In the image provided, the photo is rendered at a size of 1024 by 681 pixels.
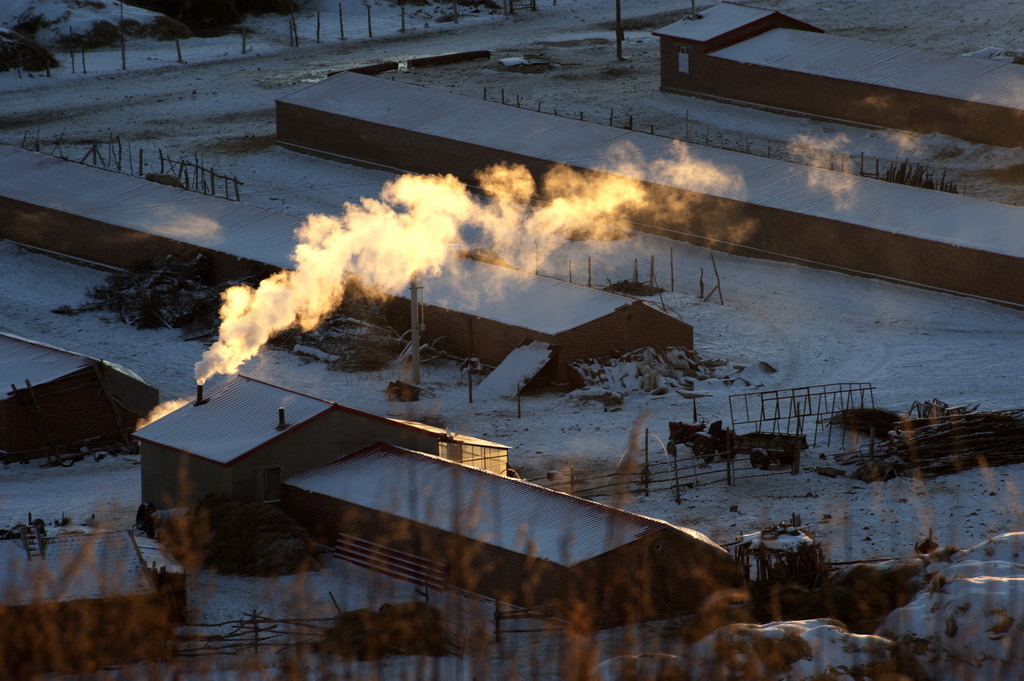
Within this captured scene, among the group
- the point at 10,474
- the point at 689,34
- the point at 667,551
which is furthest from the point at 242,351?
the point at 689,34

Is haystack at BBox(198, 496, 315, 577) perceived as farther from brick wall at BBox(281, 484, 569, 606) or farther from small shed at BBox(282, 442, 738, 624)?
small shed at BBox(282, 442, 738, 624)

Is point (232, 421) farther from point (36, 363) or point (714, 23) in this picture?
point (714, 23)

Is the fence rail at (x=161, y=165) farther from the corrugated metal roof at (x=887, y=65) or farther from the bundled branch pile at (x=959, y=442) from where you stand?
the bundled branch pile at (x=959, y=442)

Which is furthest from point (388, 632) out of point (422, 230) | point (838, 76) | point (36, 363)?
point (838, 76)

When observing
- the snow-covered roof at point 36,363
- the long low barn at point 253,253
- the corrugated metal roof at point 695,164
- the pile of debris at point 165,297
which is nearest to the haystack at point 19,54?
the long low barn at point 253,253

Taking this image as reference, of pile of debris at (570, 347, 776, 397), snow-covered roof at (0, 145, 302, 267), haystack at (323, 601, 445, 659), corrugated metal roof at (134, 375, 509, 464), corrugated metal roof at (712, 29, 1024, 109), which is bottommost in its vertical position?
pile of debris at (570, 347, 776, 397)

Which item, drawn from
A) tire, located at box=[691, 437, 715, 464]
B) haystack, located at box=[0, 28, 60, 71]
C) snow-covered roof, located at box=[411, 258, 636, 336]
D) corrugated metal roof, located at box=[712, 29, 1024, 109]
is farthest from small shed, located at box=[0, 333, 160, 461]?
haystack, located at box=[0, 28, 60, 71]
